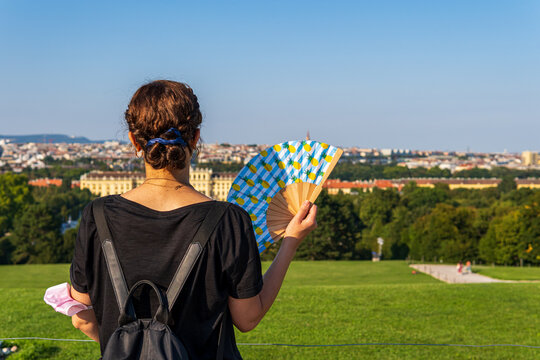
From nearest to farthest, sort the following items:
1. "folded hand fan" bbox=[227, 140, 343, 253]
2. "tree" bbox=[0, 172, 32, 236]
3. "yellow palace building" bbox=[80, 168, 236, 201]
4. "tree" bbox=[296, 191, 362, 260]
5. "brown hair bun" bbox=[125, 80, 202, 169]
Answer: "brown hair bun" bbox=[125, 80, 202, 169] < "folded hand fan" bbox=[227, 140, 343, 253] < "tree" bbox=[296, 191, 362, 260] < "tree" bbox=[0, 172, 32, 236] < "yellow palace building" bbox=[80, 168, 236, 201]

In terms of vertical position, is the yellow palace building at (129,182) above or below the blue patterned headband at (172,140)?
below

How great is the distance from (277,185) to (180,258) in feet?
2.52

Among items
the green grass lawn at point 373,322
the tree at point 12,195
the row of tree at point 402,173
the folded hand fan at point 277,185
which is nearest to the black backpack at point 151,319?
the folded hand fan at point 277,185

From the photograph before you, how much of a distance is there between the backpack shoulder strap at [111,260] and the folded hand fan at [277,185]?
0.69m

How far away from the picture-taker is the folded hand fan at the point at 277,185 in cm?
255

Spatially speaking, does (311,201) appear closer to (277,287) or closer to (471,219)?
(277,287)

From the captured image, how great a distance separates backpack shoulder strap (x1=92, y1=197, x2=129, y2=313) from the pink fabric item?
23cm

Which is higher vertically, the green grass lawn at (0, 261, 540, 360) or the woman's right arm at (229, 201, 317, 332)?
the woman's right arm at (229, 201, 317, 332)

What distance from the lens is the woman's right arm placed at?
2006 millimetres

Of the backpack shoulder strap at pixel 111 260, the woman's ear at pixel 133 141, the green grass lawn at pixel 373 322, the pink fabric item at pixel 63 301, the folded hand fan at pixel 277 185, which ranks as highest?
the woman's ear at pixel 133 141

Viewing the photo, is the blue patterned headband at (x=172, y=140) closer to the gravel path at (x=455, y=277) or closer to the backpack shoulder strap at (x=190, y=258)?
the backpack shoulder strap at (x=190, y=258)

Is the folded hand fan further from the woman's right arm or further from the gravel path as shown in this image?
the gravel path

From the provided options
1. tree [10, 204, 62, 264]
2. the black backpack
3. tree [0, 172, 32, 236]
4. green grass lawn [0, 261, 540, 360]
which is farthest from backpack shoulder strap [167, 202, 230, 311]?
tree [0, 172, 32, 236]

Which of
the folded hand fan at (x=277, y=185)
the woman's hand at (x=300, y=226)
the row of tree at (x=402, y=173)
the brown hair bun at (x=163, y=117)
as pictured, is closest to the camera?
the brown hair bun at (x=163, y=117)
